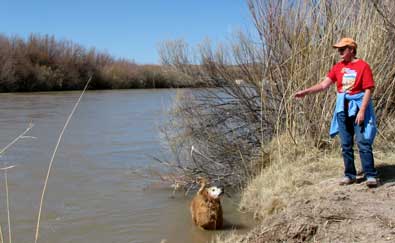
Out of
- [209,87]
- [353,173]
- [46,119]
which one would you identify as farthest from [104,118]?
[353,173]

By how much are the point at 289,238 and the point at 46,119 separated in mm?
18255

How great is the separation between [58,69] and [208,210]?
4252 cm

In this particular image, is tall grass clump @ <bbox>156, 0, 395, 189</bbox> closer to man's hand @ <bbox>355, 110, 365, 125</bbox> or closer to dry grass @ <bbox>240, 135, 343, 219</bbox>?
dry grass @ <bbox>240, 135, 343, 219</bbox>

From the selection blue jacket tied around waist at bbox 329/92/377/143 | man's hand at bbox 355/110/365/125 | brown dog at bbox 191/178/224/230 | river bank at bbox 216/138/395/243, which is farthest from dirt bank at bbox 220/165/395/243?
brown dog at bbox 191/178/224/230

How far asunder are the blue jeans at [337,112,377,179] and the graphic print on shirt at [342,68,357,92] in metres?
0.30

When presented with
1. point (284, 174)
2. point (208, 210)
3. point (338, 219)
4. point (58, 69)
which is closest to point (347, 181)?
point (338, 219)

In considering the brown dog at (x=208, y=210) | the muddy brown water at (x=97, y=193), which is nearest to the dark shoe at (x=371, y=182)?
the muddy brown water at (x=97, y=193)

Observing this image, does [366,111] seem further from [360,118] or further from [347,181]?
[347,181]

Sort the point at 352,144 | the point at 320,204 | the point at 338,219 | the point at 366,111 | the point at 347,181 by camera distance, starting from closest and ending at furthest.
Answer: the point at 338,219
the point at 320,204
the point at 366,111
the point at 352,144
the point at 347,181

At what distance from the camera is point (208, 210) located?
24.1 feet

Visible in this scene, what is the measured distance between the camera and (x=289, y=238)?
5.09 meters

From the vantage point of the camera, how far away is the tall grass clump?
831 centimetres

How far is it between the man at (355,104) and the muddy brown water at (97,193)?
2.08 m

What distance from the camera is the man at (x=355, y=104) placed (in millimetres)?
5734
